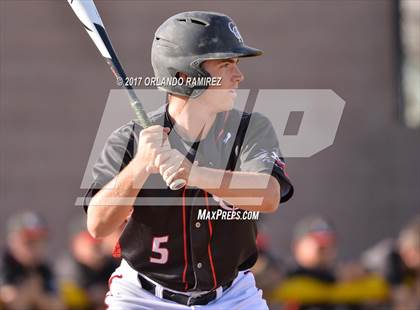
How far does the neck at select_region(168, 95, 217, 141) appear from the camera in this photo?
4578 mm

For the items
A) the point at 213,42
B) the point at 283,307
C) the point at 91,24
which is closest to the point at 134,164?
the point at 213,42

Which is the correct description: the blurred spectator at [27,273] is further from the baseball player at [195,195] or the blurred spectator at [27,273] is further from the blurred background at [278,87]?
the baseball player at [195,195]

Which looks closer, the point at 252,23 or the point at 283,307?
the point at 283,307

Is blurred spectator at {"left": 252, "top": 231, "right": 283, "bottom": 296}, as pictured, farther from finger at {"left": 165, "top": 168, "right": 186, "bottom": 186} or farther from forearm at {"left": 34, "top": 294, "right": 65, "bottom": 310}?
finger at {"left": 165, "top": 168, "right": 186, "bottom": 186}

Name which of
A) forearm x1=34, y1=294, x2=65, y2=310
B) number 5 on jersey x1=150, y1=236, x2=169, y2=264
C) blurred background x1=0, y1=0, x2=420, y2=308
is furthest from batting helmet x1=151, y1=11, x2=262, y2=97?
blurred background x1=0, y1=0, x2=420, y2=308

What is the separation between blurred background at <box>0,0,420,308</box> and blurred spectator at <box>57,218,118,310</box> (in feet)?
5.04

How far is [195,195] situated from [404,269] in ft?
16.1

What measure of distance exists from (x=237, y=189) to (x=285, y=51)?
652 centimetres

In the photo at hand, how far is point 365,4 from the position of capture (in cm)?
1056

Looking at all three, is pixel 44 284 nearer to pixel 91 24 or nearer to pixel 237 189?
pixel 91 24

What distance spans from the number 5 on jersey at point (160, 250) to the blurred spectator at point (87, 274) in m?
4.18

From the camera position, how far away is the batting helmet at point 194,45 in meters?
4.43

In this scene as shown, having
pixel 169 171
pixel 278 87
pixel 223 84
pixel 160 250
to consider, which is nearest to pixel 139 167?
pixel 169 171

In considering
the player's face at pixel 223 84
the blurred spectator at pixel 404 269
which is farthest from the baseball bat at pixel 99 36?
the blurred spectator at pixel 404 269
